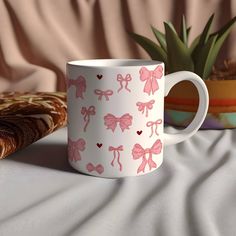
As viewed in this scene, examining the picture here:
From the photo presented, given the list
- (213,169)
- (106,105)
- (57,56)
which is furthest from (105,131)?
(57,56)

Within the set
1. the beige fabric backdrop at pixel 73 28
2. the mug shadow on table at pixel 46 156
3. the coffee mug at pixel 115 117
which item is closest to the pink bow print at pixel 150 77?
the coffee mug at pixel 115 117

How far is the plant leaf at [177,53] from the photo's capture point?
25.0 inches

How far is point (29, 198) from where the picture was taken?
0.40m

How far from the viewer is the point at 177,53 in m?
0.64

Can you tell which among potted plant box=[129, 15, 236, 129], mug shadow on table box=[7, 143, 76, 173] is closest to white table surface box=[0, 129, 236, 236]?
mug shadow on table box=[7, 143, 76, 173]

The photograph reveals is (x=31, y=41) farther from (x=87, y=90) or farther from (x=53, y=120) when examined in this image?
(x=87, y=90)

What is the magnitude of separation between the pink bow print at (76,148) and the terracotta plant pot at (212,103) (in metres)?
0.23

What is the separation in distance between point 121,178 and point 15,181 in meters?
0.11

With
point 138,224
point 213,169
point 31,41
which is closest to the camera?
point 138,224

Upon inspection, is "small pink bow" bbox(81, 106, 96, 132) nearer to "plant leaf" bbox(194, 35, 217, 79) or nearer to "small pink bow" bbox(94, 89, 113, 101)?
"small pink bow" bbox(94, 89, 113, 101)

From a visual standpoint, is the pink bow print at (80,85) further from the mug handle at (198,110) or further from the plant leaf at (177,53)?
the plant leaf at (177,53)

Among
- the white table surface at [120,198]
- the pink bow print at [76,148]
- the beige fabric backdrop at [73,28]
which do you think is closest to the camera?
the white table surface at [120,198]

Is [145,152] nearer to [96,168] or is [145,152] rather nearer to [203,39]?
[96,168]

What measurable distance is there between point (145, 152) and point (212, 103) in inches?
8.5
